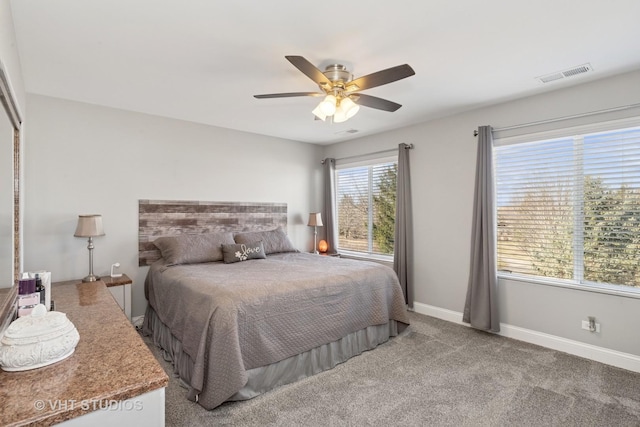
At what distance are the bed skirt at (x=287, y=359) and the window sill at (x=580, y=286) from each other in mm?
1272

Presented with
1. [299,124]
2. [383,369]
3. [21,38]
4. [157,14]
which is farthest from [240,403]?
[299,124]

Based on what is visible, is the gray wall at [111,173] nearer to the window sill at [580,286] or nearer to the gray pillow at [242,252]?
the gray pillow at [242,252]

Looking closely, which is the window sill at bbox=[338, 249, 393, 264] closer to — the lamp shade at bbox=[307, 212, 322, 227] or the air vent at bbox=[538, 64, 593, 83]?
the lamp shade at bbox=[307, 212, 322, 227]

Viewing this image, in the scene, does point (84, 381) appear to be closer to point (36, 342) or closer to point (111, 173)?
point (36, 342)

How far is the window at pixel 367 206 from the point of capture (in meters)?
4.83

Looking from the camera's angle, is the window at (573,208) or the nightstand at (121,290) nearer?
the window at (573,208)

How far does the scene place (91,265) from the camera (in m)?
3.30

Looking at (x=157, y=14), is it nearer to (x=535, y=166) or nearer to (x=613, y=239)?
(x=535, y=166)

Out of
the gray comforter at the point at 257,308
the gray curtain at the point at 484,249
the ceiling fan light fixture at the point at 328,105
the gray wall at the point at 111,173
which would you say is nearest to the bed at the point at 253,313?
the gray comforter at the point at 257,308

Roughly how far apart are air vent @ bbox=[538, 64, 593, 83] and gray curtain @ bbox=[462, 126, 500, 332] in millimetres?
730

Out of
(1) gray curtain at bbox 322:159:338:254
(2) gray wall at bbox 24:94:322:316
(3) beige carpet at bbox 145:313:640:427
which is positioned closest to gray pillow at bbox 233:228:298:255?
(2) gray wall at bbox 24:94:322:316

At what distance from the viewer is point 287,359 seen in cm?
258

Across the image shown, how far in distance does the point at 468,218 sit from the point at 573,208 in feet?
3.25

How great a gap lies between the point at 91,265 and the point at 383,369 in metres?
2.97
